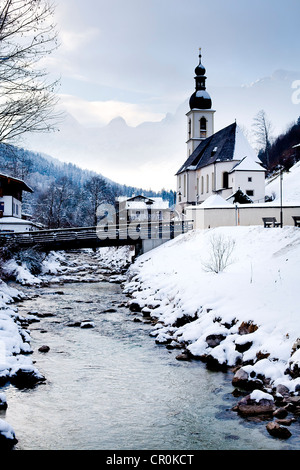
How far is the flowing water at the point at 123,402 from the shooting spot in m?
7.00

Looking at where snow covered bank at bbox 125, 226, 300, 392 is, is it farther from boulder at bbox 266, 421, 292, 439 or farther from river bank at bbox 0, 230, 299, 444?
boulder at bbox 266, 421, 292, 439

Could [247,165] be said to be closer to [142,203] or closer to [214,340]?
[142,203]

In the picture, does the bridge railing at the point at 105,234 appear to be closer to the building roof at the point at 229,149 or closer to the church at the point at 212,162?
the church at the point at 212,162

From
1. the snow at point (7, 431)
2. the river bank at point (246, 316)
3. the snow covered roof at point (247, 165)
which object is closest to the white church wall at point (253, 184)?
the snow covered roof at point (247, 165)

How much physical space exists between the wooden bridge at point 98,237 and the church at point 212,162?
9360 mm

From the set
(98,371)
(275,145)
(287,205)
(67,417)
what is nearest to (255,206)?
(287,205)

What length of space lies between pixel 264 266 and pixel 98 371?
A: 8.05 metres

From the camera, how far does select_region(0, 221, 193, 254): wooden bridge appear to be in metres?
31.2

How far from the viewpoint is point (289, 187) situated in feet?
165

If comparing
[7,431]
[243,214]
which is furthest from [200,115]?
[7,431]

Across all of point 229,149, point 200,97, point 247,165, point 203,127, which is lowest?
point 247,165

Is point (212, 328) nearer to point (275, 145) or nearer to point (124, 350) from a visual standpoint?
point (124, 350)

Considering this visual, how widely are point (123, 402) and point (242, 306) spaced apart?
17.1 feet
